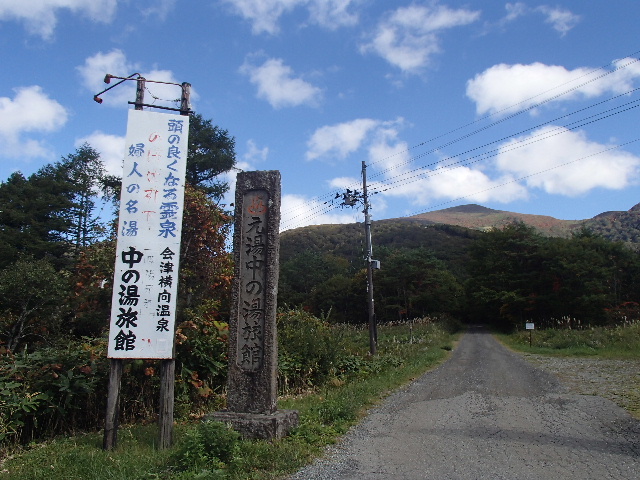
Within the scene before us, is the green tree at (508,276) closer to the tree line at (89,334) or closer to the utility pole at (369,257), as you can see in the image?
the utility pole at (369,257)

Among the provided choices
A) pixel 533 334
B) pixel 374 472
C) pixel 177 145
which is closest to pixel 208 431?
pixel 374 472

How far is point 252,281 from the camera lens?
6074 mm

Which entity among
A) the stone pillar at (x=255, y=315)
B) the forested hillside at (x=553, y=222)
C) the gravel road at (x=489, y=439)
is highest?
the forested hillside at (x=553, y=222)

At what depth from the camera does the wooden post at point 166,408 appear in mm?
5504

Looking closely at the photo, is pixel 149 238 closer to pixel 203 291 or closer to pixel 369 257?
pixel 203 291

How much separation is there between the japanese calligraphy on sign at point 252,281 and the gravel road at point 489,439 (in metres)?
1.56

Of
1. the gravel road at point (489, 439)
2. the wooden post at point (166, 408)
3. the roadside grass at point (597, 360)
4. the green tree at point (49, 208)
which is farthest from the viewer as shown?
the green tree at point (49, 208)

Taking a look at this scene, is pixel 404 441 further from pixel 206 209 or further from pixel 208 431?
pixel 206 209

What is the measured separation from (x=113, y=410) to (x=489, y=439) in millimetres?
4603

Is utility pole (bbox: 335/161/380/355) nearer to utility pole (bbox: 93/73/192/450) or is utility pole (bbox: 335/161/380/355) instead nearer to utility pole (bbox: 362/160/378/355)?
utility pole (bbox: 362/160/378/355)

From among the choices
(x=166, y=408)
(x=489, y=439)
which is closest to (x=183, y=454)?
(x=166, y=408)

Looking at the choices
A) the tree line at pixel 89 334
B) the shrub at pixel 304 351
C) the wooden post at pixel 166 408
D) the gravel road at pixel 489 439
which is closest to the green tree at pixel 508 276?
the shrub at pixel 304 351

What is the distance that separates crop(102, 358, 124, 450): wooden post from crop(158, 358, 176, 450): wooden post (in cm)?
52

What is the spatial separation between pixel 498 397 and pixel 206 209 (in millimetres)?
7097
